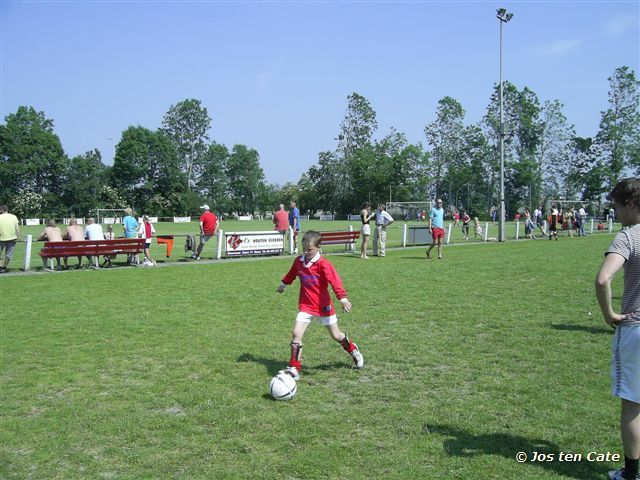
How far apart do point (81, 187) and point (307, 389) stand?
93.6 metres

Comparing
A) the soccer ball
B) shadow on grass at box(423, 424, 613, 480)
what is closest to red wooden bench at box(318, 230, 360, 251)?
the soccer ball

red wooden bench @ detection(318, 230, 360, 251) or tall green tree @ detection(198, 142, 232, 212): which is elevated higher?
tall green tree @ detection(198, 142, 232, 212)

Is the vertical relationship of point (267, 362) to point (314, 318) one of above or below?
below

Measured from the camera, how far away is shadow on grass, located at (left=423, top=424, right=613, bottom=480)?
3899 mm

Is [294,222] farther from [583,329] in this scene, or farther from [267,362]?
[267,362]

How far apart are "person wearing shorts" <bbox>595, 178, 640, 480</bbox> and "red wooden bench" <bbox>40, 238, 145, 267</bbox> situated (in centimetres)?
1644

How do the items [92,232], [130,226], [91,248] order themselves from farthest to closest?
1. [130,226]
2. [92,232]
3. [91,248]

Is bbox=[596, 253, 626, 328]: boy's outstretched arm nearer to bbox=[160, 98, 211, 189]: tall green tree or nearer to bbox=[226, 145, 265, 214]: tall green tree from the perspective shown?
bbox=[160, 98, 211, 189]: tall green tree

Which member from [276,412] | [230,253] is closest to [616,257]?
[276,412]

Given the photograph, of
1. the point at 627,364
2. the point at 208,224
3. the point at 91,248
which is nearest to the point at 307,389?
the point at 627,364

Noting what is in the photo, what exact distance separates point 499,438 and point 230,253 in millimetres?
17776

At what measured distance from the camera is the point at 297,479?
12.6ft

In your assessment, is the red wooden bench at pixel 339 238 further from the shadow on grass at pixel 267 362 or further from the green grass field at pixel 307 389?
the shadow on grass at pixel 267 362

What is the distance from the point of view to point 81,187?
9000 centimetres
